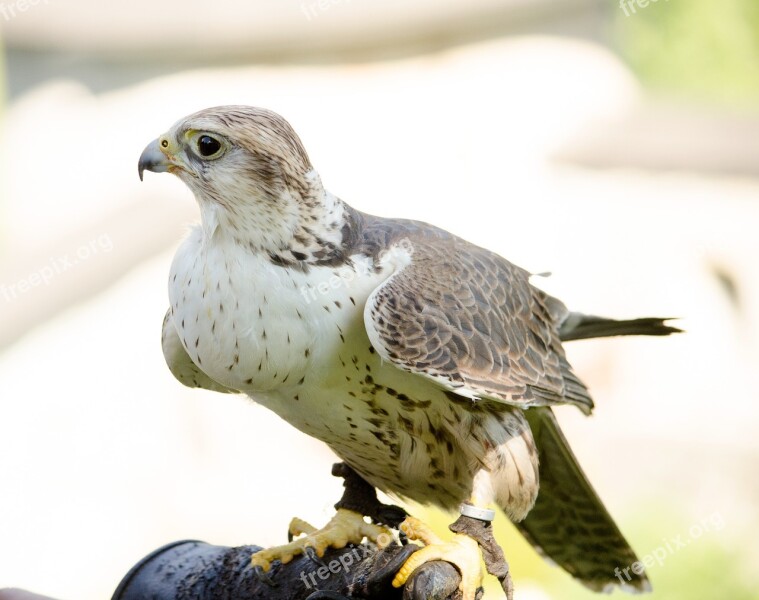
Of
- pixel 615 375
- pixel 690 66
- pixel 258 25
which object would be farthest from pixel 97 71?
pixel 690 66

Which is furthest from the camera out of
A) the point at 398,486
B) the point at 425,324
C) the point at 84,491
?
the point at 84,491

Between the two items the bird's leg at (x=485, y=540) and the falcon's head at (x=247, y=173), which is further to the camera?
the bird's leg at (x=485, y=540)

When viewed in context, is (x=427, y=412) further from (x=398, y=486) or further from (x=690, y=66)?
(x=690, y=66)

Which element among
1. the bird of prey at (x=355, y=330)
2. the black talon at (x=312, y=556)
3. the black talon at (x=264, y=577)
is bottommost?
the black talon at (x=264, y=577)

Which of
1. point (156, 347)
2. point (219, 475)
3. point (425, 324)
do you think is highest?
point (425, 324)

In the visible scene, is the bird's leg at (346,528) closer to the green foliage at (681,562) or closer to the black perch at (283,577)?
the black perch at (283,577)

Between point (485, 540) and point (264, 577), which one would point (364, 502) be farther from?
point (485, 540)

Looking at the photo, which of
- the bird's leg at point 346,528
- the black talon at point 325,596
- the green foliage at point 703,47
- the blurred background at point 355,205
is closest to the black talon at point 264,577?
the bird's leg at point 346,528
